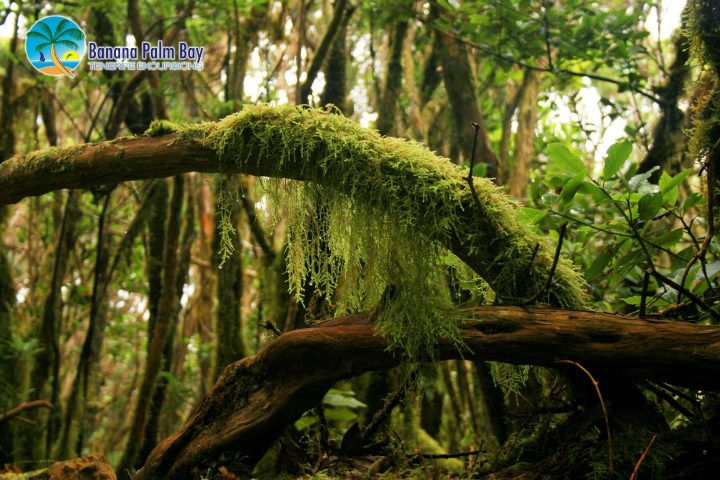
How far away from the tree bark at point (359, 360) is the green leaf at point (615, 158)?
0.45 meters

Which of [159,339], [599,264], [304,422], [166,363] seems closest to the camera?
[599,264]

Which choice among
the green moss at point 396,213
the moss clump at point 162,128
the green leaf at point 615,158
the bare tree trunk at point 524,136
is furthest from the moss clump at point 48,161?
the bare tree trunk at point 524,136

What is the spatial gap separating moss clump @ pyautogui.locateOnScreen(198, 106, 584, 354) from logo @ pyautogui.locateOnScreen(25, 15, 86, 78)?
9.29ft

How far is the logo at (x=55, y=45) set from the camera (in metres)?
4.29

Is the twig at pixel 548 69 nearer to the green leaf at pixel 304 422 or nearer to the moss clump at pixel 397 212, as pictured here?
the moss clump at pixel 397 212

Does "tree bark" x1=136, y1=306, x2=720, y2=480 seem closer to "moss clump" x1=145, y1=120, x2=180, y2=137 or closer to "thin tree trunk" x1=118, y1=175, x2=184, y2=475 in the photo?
"moss clump" x1=145, y1=120, x2=180, y2=137

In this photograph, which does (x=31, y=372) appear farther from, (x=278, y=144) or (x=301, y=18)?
(x=278, y=144)

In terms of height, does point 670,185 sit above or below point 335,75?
below

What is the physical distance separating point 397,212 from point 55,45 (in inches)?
137

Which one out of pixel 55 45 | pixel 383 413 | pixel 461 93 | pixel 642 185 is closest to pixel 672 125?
pixel 461 93

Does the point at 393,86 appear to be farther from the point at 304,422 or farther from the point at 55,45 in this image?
the point at 304,422

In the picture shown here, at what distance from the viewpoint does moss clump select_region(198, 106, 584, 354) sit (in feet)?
6.27

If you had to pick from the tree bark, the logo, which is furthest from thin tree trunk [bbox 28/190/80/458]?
the tree bark

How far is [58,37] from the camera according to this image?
435 cm
